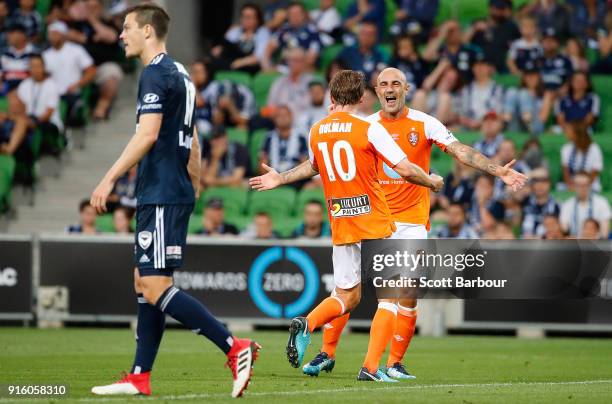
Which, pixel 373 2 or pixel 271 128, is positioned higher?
pixel 373 2

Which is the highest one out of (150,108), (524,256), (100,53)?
(100,53)

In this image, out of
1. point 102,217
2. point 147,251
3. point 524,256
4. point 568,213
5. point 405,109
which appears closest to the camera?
point 147,251

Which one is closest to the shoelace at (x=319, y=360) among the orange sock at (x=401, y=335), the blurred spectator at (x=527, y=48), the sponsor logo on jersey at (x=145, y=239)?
the orange sock at (x=401, y=335)

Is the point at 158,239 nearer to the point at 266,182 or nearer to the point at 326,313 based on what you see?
the point at 266,182

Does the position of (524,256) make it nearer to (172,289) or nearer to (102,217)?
(102,217)

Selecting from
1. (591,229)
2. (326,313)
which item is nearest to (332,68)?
(591,229)

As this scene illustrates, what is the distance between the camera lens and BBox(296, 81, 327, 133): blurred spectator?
19312 mm

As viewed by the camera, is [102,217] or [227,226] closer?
[227,226]

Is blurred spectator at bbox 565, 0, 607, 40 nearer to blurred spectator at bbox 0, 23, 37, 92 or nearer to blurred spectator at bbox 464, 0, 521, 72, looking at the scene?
blurred spectator at bbox 464, 0, 521, 72

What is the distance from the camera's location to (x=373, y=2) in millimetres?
21219

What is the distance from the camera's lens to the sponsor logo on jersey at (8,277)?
1683 centimetres

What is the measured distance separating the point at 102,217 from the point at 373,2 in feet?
19.3

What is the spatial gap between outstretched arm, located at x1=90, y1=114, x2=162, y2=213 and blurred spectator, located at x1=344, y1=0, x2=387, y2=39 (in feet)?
43.9

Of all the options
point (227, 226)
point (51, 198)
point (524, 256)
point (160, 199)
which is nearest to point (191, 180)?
point (160, 199)
